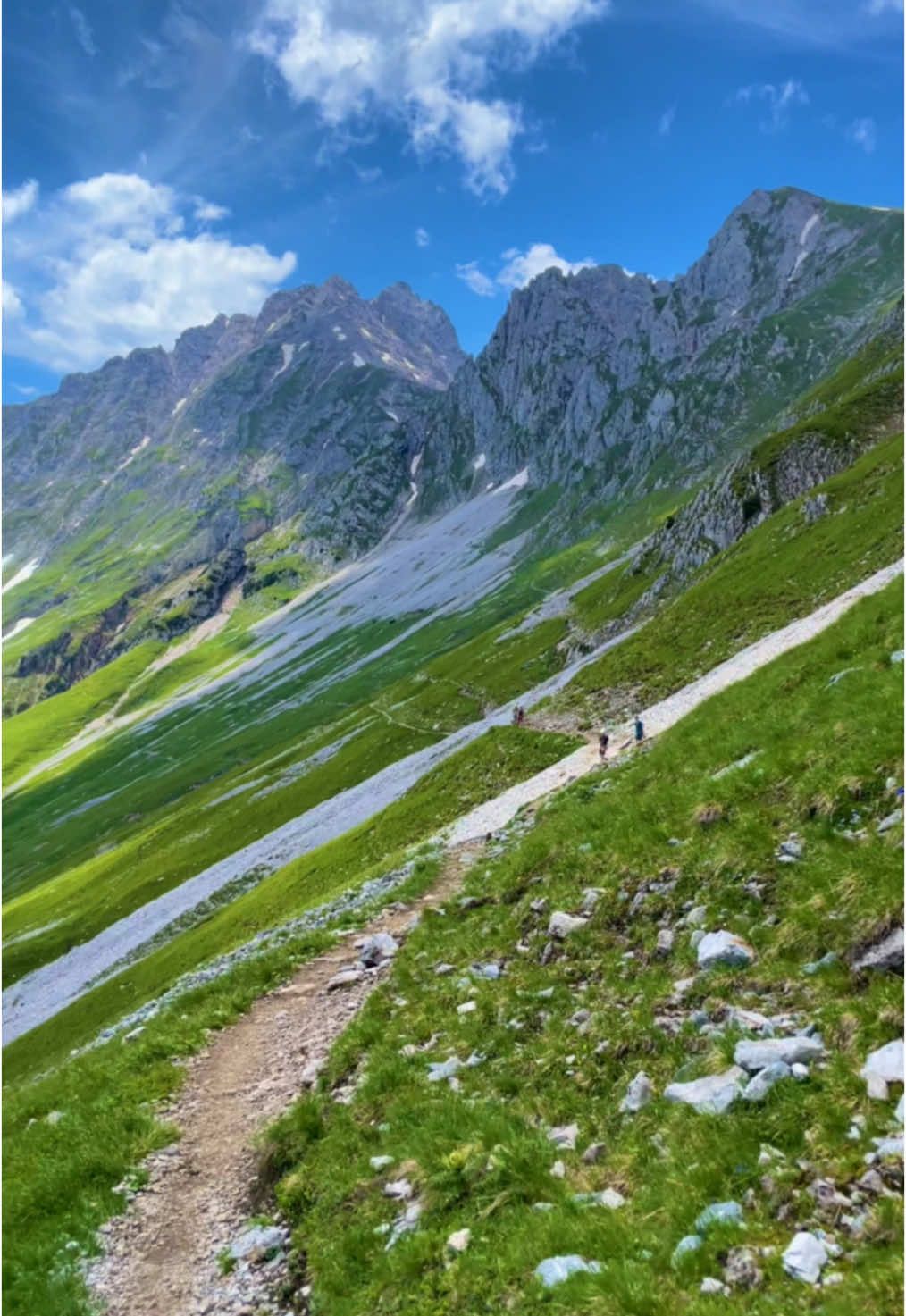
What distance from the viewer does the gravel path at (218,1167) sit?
11555 millimetres

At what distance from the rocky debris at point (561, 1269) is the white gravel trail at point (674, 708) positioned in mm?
26477

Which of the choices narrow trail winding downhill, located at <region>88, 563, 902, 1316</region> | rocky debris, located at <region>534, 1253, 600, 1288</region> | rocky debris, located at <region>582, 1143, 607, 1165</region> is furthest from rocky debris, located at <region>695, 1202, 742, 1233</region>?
narrow trail winding downhill, located at <region>88, 563, 902, 1316</region>

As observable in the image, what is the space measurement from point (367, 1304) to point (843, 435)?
108m

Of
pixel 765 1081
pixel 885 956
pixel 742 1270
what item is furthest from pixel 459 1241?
pixel 885 956

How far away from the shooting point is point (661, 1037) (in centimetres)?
1144

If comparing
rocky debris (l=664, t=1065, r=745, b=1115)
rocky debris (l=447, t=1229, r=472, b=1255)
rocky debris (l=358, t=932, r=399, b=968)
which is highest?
rocky debris (l=664, t=1065, r=745, b=1115)

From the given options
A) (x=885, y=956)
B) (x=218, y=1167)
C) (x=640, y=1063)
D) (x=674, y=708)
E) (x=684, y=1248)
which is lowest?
(x=674, y=708)

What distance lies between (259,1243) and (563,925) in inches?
308

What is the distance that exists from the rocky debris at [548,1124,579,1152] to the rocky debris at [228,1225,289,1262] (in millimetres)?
4763

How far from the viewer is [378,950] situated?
69.3ft

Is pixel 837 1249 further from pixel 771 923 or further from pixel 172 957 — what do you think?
pixel 172 957

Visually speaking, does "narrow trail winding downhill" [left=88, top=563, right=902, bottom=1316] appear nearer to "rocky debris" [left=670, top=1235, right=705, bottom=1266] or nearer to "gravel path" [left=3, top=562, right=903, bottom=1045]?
"rocky debris" [left=670, top=1235, right=705, bottom=1266]

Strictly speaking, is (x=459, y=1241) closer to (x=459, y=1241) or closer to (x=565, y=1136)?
(x=459, y=1241)

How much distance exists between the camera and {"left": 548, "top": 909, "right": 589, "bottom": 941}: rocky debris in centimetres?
1600
